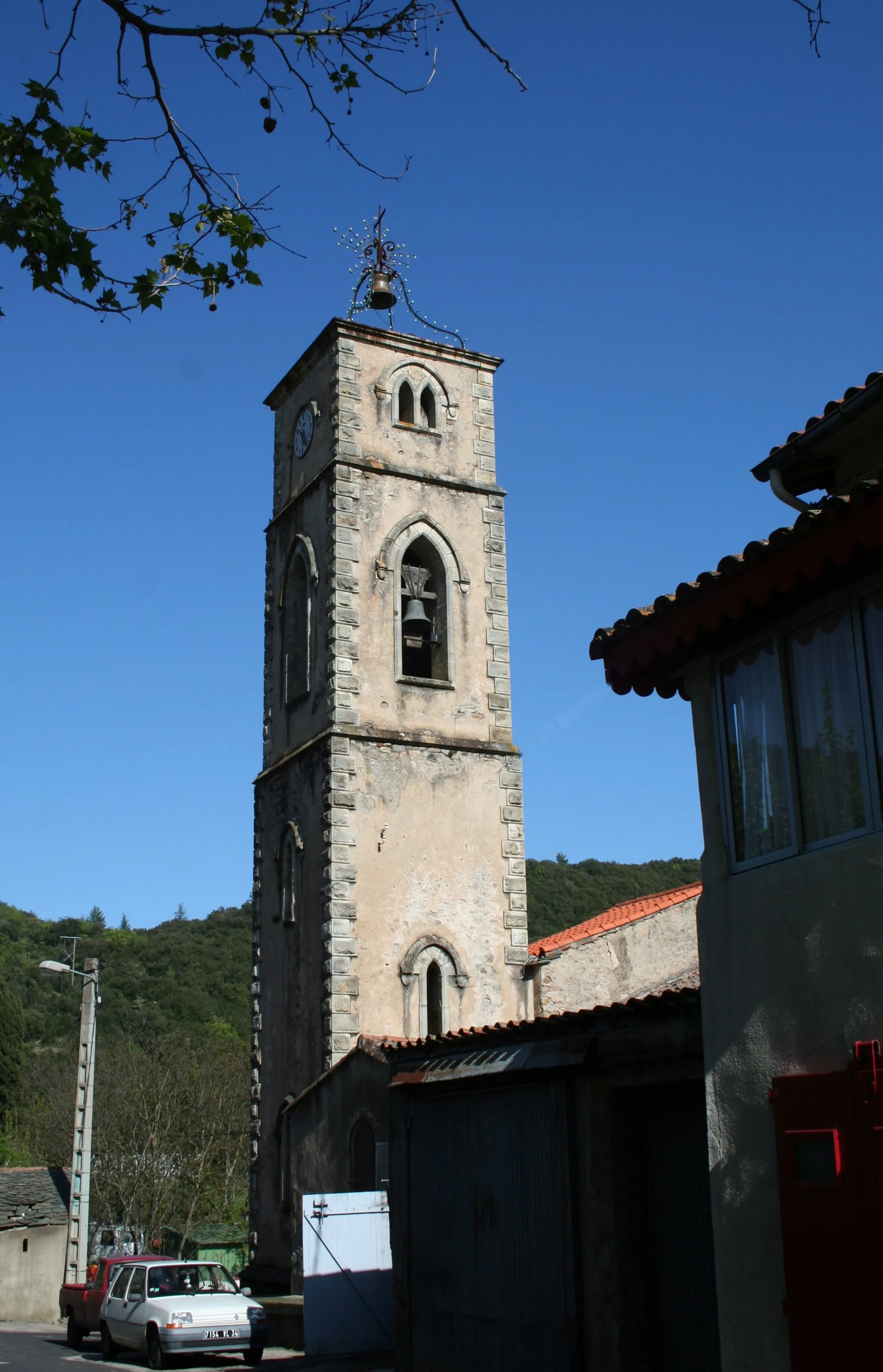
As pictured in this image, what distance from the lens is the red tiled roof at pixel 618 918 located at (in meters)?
22.0

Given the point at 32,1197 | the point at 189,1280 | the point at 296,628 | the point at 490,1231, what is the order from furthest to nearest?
the point at 32,1197 < the point at 296,628 < the point at 189,1280 < the point at 490,1231

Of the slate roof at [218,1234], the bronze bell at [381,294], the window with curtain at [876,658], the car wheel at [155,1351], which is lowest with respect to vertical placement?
the slate roof at [218,1234]

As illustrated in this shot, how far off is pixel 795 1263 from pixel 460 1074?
17.9 ft

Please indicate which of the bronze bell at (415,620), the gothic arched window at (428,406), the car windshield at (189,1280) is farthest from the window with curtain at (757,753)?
the gothic arched window at (428,406)

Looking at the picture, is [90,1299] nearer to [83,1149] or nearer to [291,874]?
[83,1149]

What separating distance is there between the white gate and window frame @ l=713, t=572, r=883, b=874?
32.2 ft

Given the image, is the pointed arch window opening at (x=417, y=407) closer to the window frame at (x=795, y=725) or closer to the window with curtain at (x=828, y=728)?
the window frame at (x=795, y=725)

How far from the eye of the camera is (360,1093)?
56.7 feet

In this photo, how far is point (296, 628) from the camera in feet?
77.7

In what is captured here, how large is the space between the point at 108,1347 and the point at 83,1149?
6.08 m

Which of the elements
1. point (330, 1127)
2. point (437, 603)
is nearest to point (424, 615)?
point (437, 603)

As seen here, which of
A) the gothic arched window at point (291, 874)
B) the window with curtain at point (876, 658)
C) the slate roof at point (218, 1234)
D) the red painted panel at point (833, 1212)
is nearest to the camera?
the red painted panel at point (833, 1212)

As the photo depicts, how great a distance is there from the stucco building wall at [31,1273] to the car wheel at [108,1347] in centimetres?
1441

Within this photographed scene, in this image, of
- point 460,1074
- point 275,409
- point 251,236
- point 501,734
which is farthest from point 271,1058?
point 251,236
